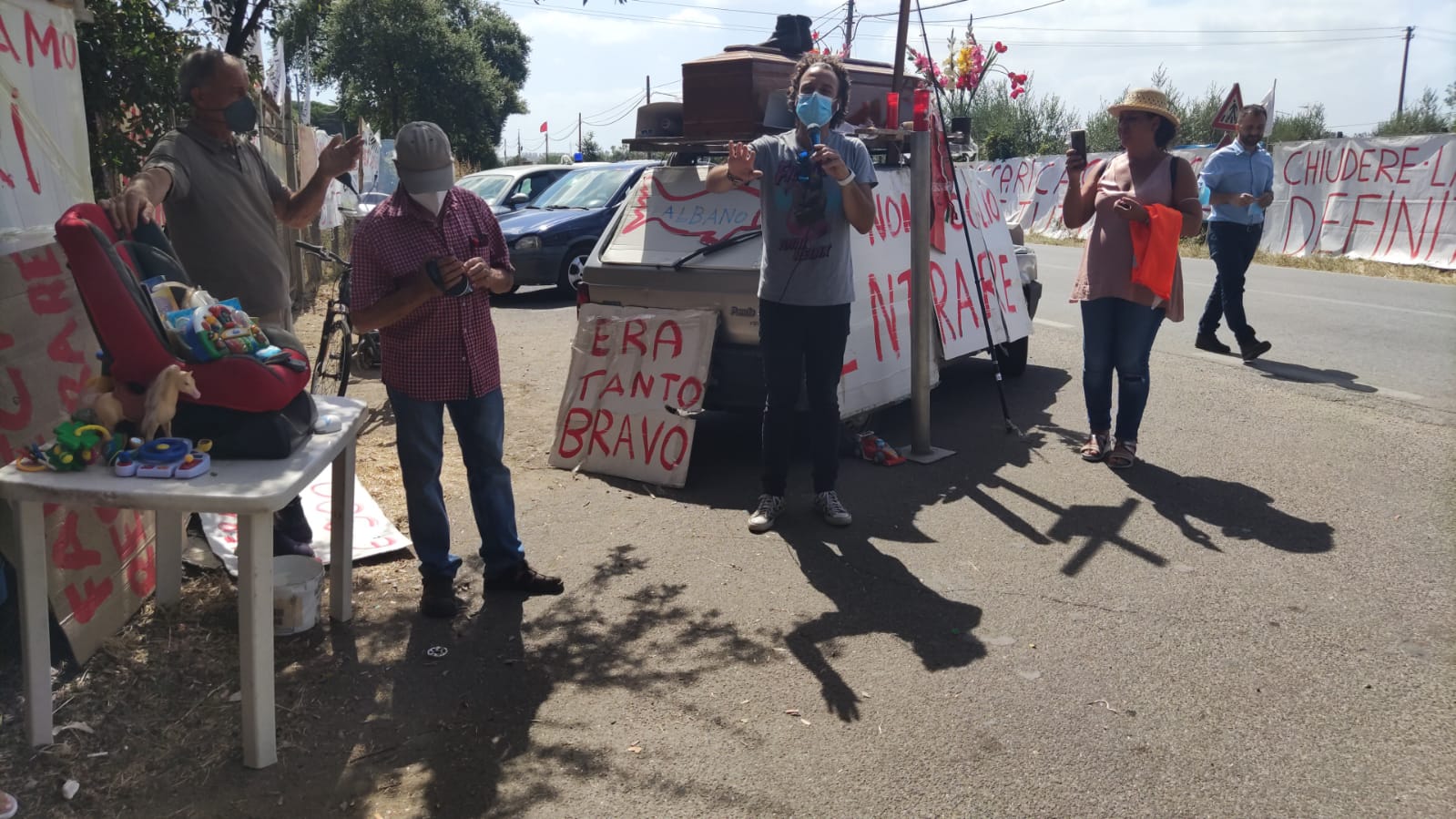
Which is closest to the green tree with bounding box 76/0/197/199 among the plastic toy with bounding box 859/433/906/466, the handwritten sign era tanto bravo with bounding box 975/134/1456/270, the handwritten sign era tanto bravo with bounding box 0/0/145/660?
the handwritten sign era tanto bravo with bounding box 0/0/145/660

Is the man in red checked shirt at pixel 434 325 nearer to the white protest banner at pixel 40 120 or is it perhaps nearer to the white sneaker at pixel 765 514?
the white protest banner at pixel 40 120

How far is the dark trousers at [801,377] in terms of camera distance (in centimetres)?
468

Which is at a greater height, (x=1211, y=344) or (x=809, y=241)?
(x=809, y=241)

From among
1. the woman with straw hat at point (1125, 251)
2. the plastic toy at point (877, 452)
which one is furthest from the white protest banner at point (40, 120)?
the woman with straw hat at point (1125, 251)

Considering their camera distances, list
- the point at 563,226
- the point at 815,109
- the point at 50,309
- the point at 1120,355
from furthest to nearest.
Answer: the point at 563,226 → the point at 1120,355 → the point at 815,109 → the point at 50,309

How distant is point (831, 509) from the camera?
493 centimetres

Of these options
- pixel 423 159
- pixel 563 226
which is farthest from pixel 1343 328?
pixel 423 159

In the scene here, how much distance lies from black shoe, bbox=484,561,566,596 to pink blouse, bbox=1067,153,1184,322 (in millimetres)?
3154

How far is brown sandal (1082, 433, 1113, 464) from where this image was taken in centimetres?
588

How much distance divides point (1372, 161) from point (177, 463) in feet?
62.7

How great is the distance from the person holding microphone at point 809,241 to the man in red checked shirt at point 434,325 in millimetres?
1239

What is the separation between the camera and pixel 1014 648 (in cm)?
368

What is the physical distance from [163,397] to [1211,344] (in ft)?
27.1

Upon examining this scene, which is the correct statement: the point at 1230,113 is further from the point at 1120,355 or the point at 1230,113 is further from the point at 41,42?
the point at 41,42
